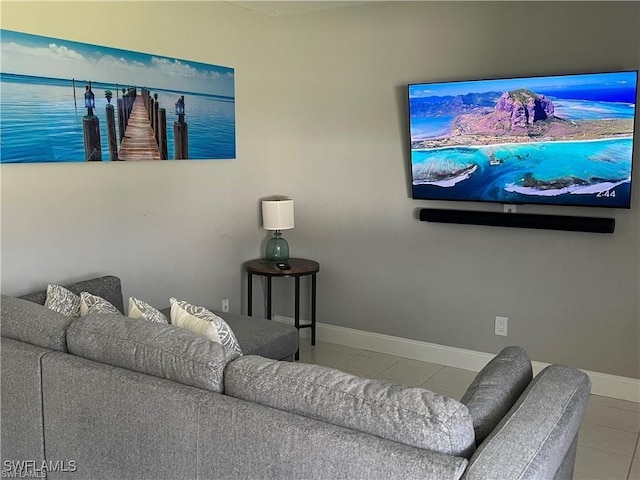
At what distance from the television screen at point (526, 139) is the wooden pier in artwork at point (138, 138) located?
5.49 feet

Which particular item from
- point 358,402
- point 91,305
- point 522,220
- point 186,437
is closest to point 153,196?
point 91,305

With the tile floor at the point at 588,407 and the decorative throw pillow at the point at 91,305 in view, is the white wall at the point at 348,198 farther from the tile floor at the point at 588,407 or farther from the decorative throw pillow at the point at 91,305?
the decorative throw pillow at the point at 91,305

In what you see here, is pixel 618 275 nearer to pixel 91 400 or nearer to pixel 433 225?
pixel 433 225

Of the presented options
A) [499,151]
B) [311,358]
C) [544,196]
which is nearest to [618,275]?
[544,196]

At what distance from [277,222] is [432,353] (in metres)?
1.43

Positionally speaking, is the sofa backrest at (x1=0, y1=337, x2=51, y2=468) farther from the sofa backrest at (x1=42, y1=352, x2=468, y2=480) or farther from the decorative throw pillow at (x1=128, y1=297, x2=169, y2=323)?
the decorative throw pillow at (x1=128, y1=297, x2=169, y2=323)

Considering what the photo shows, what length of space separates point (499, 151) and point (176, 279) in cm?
222

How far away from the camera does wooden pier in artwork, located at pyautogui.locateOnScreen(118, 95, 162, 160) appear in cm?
389

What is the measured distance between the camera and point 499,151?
4.08 m

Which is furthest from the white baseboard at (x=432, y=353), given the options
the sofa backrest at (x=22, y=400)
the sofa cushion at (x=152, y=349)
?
the sofa backrest at (x=22, y=400)

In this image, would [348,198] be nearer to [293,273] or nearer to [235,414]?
[293,273]

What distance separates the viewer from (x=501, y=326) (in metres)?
4.34

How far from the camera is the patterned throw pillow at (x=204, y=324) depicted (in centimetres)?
250

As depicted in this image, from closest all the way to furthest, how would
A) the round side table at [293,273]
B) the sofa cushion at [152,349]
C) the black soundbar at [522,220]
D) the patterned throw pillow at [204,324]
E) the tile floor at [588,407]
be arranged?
the sofa cushion at [152,349], the patterned throw pillow at [204,324], the tile floor at [588,407], the black soundbar at [522,220], the round side table at [293,273]
